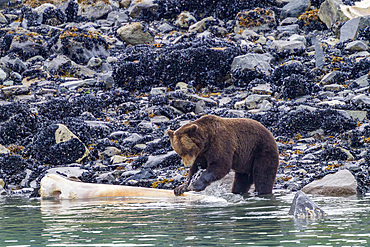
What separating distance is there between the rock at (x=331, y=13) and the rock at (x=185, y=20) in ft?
20.1

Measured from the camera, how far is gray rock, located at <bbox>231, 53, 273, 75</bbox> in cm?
1802

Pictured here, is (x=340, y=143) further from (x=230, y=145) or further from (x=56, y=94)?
(x=56, y=94)

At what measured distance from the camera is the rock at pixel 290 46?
1986cm

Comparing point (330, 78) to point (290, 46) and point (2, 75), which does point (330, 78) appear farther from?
point (2, 75)

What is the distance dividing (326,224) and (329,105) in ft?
31.9

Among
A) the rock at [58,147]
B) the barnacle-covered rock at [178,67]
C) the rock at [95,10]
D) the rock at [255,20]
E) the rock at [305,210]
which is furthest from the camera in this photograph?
the rock at [95,10]

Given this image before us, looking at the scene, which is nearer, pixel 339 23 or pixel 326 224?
pixel 326 224

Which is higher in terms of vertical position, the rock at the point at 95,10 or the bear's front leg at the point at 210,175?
the rock at the point at 95,10

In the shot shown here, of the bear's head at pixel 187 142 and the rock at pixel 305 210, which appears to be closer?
the rock at pixel 305 210

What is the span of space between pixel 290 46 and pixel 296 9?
578cm

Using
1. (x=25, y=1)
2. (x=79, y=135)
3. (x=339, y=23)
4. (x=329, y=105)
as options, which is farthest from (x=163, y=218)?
(x=25, y=1)

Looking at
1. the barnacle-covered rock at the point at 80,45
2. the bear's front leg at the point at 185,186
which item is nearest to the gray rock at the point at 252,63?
the barnacle-covered rock at the point at 80,45

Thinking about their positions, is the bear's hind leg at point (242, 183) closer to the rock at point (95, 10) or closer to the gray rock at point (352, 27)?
the gray rock at point (352, 27)

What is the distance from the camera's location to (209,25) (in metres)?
24.2
